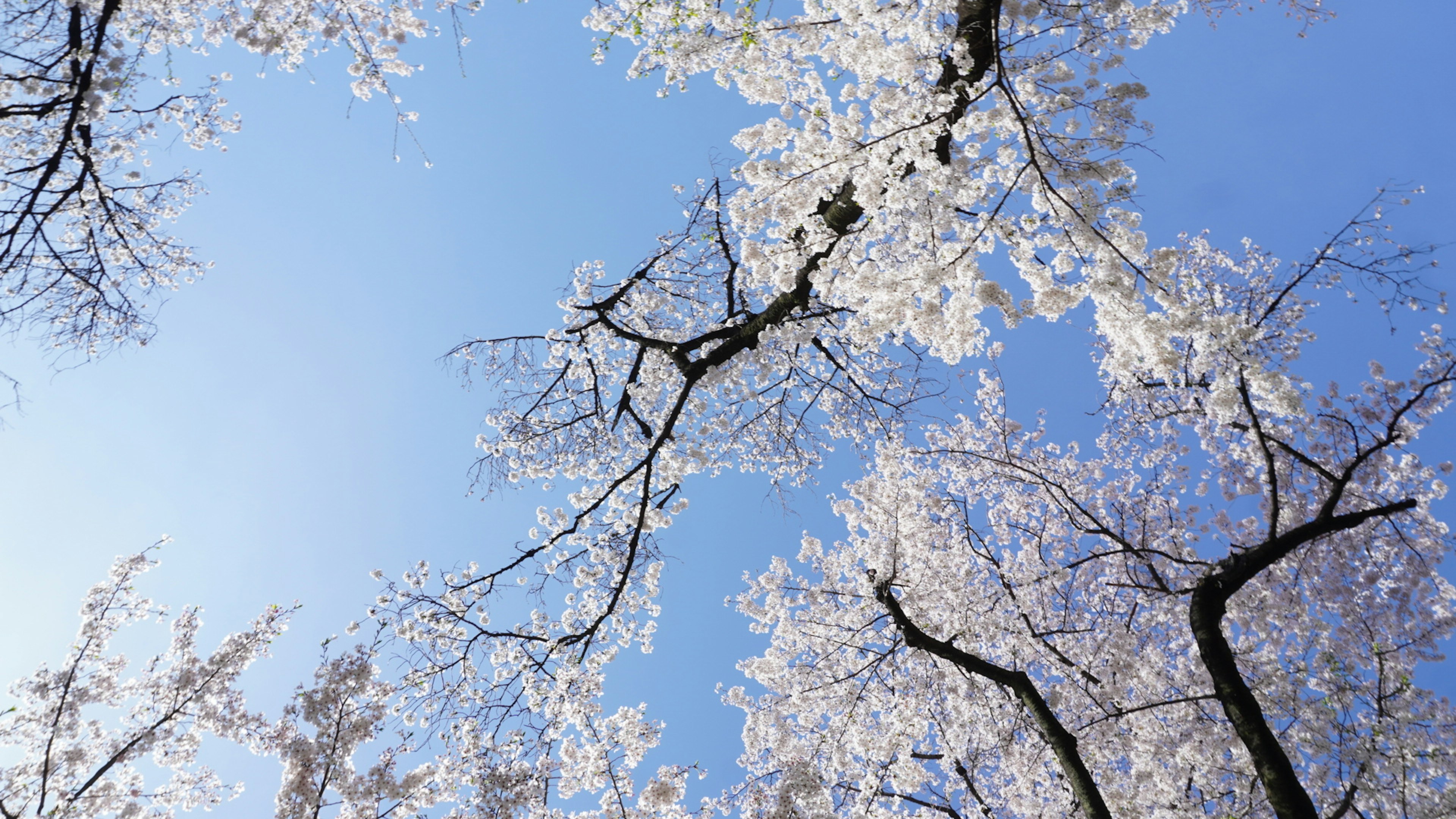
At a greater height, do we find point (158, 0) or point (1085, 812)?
point (158, 0)

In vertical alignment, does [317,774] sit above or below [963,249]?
below

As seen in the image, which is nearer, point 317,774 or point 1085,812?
point 1085,812

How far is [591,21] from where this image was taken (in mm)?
7168

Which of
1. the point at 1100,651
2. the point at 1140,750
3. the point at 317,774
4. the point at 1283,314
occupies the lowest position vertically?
the point at 317,774

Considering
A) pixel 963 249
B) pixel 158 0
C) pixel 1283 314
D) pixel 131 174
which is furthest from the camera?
pixel 1283 314

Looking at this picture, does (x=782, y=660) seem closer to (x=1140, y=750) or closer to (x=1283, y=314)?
(x=1140, y=750)

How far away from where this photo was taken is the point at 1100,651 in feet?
30.8

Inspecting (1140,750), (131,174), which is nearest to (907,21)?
(131,174)

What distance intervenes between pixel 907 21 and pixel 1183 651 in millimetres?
10831

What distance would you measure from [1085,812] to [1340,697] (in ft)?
12.2

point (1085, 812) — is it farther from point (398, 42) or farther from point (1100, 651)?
point (398, 42)

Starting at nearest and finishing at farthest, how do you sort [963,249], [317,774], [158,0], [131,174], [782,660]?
[963,249] → [158,0] → [131,174] → [317,774] → [782,660]

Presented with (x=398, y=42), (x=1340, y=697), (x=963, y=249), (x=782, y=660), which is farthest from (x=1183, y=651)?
(x=398, y=42)

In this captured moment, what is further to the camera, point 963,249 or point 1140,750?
point 1140,750
